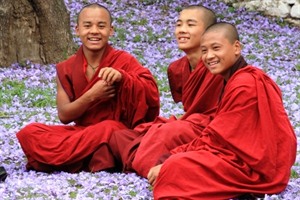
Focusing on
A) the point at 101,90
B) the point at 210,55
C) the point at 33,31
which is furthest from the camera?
the point at 33,31

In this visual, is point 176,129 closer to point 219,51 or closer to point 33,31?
point 219,51

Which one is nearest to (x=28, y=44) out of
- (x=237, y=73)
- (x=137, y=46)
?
(x=137, y=46)

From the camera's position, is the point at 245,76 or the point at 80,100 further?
the point at 80,100

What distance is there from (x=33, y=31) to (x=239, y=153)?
304 inches

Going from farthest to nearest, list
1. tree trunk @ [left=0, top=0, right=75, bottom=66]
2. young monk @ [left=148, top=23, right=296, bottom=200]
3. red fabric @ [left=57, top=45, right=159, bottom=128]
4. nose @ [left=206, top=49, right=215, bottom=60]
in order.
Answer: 1. tree trunk @ [left=0, top=0, right=75, bottom=66]
2. red fabric @ [left=57, top=45, right=159, bottom=128]
3. nose @ [left=206, top=49, right=215, bottom=60]
4. young monk @ [left=148, top=23, right=296, bottom=200]

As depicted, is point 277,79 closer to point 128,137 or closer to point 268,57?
point 268,57

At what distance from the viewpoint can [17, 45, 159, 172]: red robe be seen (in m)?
7.16

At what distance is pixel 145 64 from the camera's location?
13414mm

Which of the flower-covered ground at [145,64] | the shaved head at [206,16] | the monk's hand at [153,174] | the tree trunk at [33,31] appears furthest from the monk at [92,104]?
the tree trunk at [33,31]

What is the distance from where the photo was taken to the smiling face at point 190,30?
22.6ft

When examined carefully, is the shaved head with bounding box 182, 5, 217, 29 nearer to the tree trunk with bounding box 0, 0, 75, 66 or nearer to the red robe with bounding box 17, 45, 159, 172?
the red robe with bounding box 17, 45, 159, 172

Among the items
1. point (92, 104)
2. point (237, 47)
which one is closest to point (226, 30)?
point (237, 47)

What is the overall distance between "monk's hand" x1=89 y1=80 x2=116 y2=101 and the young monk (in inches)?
46.1

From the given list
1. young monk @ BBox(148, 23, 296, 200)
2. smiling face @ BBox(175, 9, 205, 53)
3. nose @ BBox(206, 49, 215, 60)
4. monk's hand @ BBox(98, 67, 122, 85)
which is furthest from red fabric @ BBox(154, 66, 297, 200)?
monk's hand @ BBox(98, 67, 122, 85)
